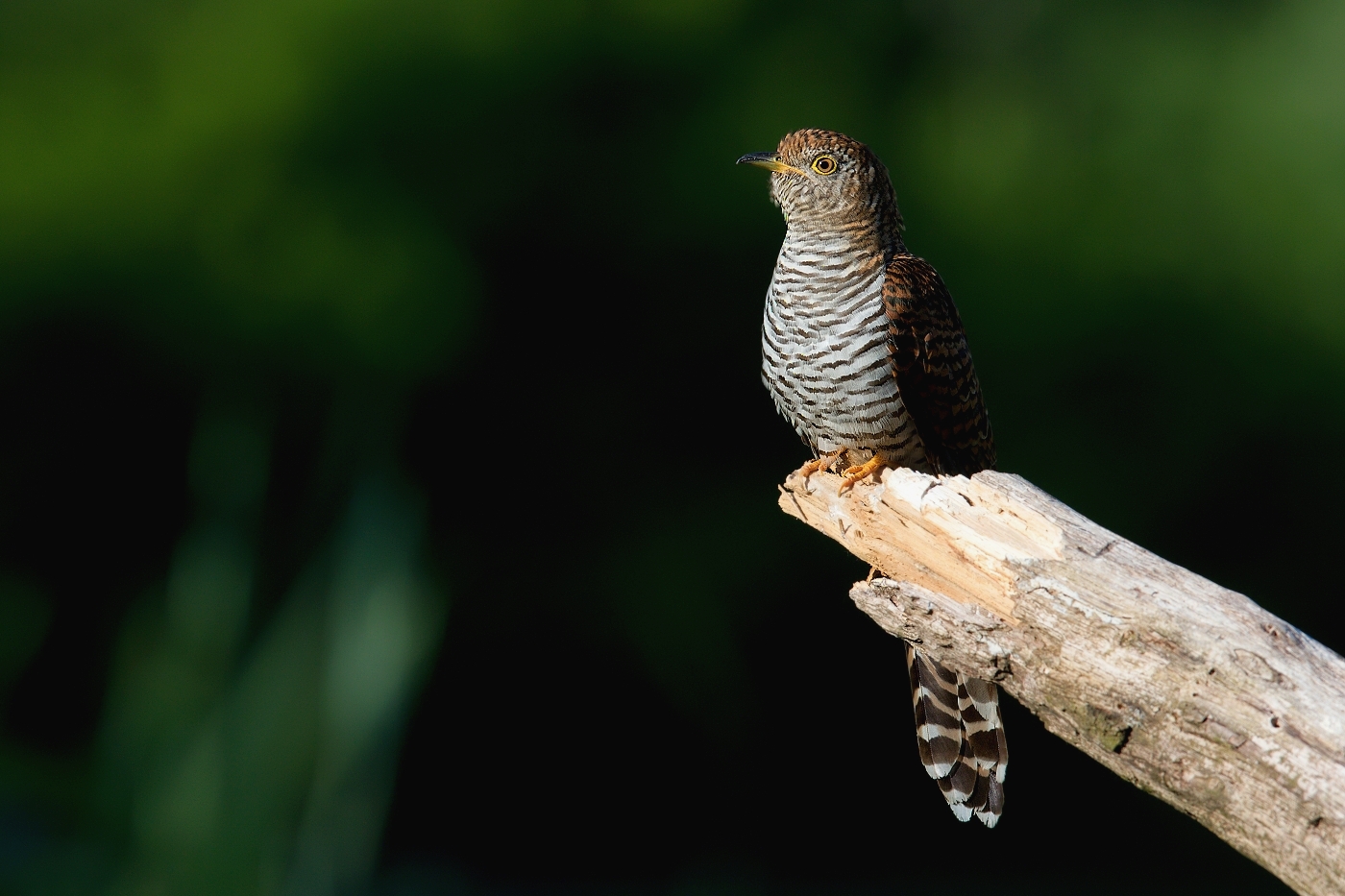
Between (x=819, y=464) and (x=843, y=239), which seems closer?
(x=819, y=464)

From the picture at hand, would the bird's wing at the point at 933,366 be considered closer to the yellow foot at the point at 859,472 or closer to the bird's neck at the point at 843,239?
the bird's neck at the point at 843,239

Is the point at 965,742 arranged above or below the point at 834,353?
below

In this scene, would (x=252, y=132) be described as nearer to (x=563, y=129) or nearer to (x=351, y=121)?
(x=351, y=121)

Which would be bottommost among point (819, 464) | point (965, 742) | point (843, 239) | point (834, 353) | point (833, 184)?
point (965, 742)

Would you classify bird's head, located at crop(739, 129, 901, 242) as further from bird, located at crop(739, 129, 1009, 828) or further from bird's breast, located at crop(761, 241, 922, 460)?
bird's breast, located at crop(761, 241, 922, 460)

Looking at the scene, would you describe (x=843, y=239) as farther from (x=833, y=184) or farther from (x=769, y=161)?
(x=769, y=161)

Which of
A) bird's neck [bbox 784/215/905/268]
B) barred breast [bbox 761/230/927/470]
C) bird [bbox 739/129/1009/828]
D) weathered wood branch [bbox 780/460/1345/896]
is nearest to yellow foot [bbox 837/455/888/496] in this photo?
bird [bbox 739/129/1009/828]

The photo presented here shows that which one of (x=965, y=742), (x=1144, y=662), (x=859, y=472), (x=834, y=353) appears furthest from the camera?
(x=965, y=742)

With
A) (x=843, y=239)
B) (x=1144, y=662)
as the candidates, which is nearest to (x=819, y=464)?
(x=843, y=239)
